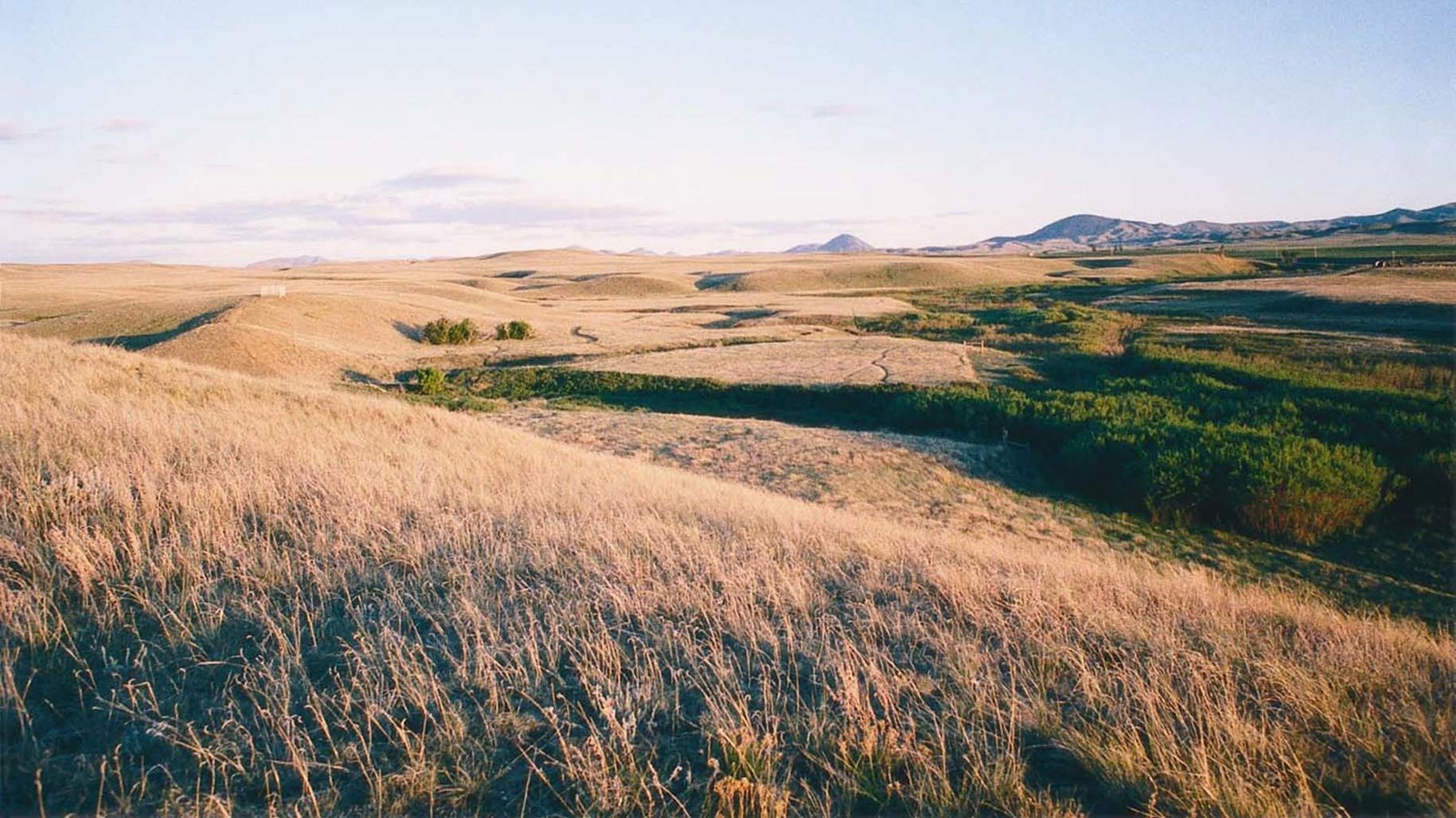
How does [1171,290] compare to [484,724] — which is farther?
[1171,290]

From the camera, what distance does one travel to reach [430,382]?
29.1 m

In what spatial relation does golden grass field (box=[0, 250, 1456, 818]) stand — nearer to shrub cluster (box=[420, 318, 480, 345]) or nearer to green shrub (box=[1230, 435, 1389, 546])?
green shrub (box=[1230, 435, 1389, 546])

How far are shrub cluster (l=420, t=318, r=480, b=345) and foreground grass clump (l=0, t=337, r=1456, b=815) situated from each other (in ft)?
120

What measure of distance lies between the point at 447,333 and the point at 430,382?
1436 centimetres

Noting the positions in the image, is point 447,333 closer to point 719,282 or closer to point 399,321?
point 399,321

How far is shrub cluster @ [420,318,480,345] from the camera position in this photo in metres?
42.3

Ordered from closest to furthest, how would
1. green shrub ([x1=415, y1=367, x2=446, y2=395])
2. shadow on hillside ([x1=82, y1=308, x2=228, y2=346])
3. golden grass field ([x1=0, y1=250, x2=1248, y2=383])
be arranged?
green shrub ([x1=415, y1=367, x2=446, y2=395]) < golden grass field ([x1=0, y1=250, x2=1248, y2=383]) < shadow on hillside ([x1=82, y1=308, x2=228, y2=346])

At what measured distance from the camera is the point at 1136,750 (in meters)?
3.52

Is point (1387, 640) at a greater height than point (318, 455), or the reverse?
point (318, 455)

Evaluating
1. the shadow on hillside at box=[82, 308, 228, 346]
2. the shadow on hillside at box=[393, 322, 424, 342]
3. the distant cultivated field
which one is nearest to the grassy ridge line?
the distant cultivated field

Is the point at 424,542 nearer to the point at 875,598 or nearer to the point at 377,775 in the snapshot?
the point at 377,775

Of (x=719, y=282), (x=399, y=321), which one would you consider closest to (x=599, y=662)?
(x=399, y=321)

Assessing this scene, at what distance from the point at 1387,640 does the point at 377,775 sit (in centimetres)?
660

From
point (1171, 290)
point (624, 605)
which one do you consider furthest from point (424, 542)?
point (1171, 290)
